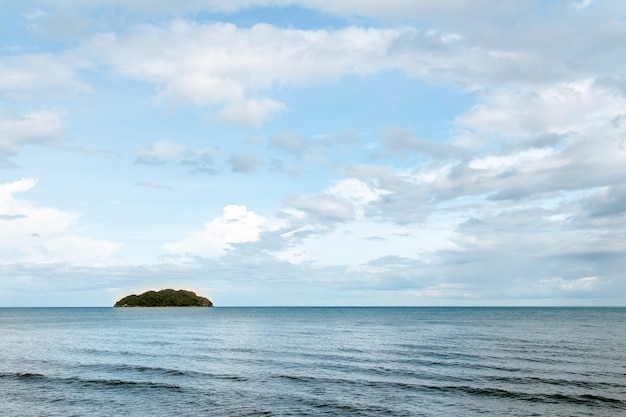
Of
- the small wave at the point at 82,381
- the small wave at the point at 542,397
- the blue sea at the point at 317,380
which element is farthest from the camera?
the small wave at the point at 82,381

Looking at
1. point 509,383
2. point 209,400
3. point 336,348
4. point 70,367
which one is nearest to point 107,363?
point 70,367

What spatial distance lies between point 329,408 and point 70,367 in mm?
31746

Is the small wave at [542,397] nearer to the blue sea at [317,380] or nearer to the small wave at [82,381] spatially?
the blue sea at [317,380]

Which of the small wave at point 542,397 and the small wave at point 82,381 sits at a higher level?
the small wave at point 82,381

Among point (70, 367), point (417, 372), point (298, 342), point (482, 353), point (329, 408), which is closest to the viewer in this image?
point (329, 408)

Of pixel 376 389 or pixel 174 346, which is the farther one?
pixel 174 346

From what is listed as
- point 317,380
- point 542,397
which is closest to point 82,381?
point 317,380

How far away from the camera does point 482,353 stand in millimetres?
62938

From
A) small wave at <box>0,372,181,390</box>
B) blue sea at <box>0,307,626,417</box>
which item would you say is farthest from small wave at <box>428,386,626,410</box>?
small wave at <box>0,372,181,390</box>

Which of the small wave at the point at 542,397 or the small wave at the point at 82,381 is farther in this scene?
the small wave at the point at 82,381

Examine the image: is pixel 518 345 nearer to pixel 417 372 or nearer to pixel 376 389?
pixel 417 372

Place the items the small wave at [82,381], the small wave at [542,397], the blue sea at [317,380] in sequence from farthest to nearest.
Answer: the small wave at [82,381] < the small wave at [542,397] < the blue sea at [317,380]

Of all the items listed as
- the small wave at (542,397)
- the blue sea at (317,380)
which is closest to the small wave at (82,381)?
the blue sea at (317,380)

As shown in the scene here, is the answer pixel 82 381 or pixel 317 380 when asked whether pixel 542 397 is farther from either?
pixel 82 381
